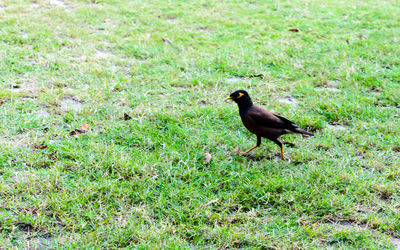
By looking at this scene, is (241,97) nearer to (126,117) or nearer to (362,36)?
(126,117)

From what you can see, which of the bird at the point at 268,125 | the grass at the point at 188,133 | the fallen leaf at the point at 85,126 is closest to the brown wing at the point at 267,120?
the bird at the point at 268,125

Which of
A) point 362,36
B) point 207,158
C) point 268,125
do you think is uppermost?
point 362,36

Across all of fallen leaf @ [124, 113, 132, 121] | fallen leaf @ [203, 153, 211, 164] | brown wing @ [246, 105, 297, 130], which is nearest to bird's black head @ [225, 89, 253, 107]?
brown wing @ [246, 105, 297, 130]

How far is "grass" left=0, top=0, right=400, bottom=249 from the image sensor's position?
124 inches

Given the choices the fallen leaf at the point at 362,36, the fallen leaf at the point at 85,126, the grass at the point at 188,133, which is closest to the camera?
the grass at the point at 188,133

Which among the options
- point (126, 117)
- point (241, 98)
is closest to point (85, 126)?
point (126, 117)

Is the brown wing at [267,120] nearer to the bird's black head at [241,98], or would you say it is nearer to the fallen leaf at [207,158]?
the bird's black head at [241,98]

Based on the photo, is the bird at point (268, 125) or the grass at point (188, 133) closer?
the grass at point (188, 133)

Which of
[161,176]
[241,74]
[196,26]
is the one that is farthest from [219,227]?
[196,26]

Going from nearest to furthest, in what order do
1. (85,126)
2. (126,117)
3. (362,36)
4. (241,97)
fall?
(241,97) < (85,126) < (126,117) < (362,36)

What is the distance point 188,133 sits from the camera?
14.4 feet

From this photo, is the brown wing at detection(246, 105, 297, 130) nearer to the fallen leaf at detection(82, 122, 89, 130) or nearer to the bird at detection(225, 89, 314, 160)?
the bird at detection(225, 89, 314, 160)

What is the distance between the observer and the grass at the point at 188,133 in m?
3.15

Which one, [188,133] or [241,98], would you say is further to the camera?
[188,133]
